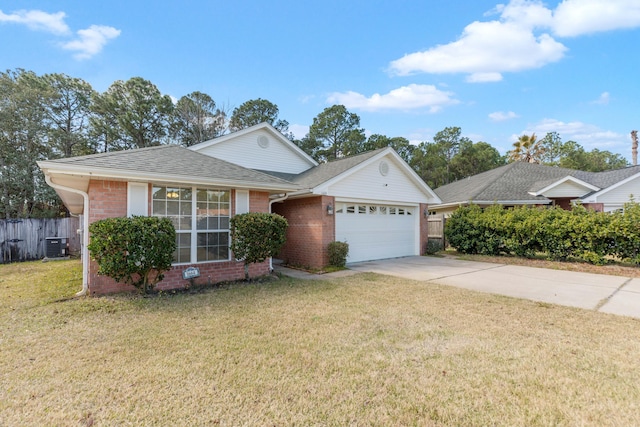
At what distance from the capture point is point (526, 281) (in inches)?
315

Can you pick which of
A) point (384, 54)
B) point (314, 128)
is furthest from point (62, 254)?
point (314, 128)

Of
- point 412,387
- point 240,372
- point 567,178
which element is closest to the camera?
point 412,387

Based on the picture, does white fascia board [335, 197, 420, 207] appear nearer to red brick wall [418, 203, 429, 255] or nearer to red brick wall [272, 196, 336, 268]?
red brick wall [418, 203, 429, 255]

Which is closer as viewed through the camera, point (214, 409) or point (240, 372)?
point (214, 409)

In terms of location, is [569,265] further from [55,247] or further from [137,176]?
[55,247]

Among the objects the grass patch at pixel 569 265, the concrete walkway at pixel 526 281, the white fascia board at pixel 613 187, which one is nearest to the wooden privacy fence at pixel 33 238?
the concrete walkway at pixel 526 281

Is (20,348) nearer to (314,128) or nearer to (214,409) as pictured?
(214,409)

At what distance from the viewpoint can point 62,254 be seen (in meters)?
14.1

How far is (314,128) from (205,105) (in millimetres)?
10438

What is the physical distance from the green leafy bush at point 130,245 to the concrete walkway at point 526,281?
13.5 feet

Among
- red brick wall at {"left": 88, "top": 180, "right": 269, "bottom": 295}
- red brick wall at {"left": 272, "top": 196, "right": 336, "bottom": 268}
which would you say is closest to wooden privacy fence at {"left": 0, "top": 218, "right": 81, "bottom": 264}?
red brick wall at {"left": 88, "top": 180, "right": 269, "bottom": 295}

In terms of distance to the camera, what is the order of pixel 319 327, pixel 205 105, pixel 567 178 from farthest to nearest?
pixel 205 105 → pixel 567 178 → pixel 319 327

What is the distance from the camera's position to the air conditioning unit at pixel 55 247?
13734 millimetres

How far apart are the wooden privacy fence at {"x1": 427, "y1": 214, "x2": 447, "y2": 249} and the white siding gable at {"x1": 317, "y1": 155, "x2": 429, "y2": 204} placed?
2.45 meters
